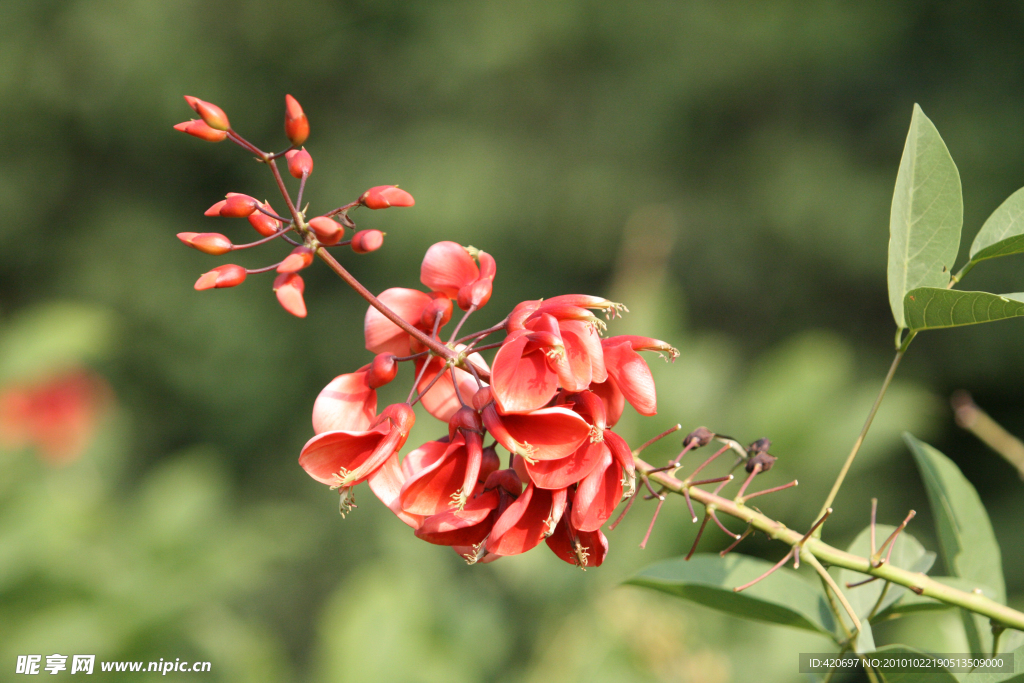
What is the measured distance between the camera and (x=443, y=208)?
17.0 ft

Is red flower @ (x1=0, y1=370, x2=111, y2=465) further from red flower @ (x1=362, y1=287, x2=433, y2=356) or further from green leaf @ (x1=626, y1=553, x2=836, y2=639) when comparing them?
green leaf @ (x1=626, y1=553, x2=836, y2=639)

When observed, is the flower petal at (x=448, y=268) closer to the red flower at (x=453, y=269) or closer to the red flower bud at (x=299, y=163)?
the red flower at (x=453, y=269)

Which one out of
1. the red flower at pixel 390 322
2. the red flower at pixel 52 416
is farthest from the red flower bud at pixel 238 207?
the red flower at pixel 52 416

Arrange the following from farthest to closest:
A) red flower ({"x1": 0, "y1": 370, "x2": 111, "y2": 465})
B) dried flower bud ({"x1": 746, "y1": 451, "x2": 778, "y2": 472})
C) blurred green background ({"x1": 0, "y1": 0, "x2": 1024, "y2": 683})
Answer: red flower ({"x1": 0, "y1": 370, "x2": 111, "y2": 465}) → blurred green background ({"x1": 0, "y1": 0, "x2": 1024, "y2": 683}) → dried flower bud ({"x1": 746, "y1": 451, "x2": 778, "y2": 472})

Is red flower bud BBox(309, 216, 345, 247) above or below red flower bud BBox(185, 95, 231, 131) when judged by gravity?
below

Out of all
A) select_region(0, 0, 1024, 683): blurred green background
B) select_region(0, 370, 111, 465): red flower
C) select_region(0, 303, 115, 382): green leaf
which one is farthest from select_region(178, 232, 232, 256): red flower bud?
select_region(0, 370, 111, 465): red flower

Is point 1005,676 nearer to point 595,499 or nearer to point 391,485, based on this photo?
point 595,499

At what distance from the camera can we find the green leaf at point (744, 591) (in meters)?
0.73

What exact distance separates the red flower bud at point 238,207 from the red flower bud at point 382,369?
0.52 ft

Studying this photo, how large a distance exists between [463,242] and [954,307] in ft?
15.4

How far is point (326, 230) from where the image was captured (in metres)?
0.56

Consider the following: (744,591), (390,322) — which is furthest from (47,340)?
(744,591)

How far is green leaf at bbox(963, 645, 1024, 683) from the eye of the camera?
1.80 feet

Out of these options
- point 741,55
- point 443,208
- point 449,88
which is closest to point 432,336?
point 443,208
